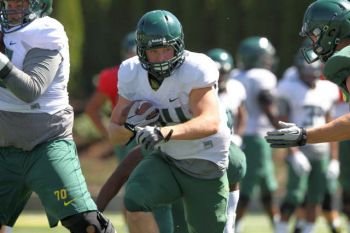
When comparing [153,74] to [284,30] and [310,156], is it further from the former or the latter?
[284,30]

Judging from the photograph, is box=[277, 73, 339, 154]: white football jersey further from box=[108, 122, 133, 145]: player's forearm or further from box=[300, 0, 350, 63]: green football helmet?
box=[300, 0, 350, 63]: green football helmet

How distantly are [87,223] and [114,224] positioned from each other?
5.79 m

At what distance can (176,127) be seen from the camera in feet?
19.1

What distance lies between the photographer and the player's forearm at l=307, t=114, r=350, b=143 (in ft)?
17.3

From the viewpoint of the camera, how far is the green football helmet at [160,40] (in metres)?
6.06

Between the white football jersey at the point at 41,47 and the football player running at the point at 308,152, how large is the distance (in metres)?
4.30

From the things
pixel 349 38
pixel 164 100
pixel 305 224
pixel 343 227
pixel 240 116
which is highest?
pixel 349 38

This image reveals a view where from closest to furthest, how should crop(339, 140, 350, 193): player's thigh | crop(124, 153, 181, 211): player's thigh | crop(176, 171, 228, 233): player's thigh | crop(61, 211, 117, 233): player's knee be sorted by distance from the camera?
1. crop(61, 211, 117, 233): player's knee
2. crop(124, 153, 181, 211): player's thigh
3. crop(176, 171, 228, 233): player's thigh
4. crop(339, 140, 350, 193): player's thigh

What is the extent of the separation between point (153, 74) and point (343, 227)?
19.6ft

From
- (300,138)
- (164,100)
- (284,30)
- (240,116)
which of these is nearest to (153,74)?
(164,100)

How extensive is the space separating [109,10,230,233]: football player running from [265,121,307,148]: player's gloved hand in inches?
22.2

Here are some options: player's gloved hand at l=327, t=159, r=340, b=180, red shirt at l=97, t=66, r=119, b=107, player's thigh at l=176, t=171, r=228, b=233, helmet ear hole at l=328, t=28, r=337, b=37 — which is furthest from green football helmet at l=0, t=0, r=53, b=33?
player's gloved hand at l=327, t=159, r=340, b=180

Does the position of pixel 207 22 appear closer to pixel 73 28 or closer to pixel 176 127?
pixel 73 28

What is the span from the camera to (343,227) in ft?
38.2
